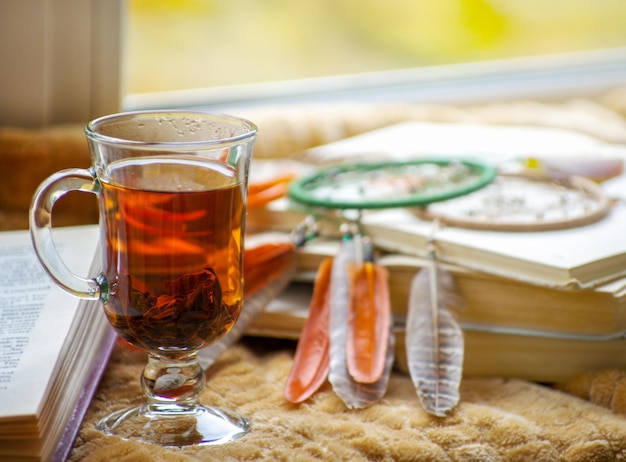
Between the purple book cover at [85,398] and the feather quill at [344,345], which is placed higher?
the feather quill at [344,345]

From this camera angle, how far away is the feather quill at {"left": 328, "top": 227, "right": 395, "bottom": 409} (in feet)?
2.25

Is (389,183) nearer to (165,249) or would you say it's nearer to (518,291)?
(518,291)

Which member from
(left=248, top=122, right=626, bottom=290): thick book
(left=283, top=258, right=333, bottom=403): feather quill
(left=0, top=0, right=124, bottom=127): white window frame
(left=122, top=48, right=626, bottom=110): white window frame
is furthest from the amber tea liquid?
(left=122, top=48, right=626, bottom=110): white window frame

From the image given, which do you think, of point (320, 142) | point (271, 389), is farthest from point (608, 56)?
point (271, 389)

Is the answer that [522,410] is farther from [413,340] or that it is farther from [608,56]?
[608,56]

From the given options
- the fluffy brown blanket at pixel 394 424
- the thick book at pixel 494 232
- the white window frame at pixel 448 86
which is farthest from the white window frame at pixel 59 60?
the fluffy brown blanket at pixel 394 424

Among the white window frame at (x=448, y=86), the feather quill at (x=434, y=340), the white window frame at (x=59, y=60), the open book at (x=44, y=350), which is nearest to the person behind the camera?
the open book at (x=44, y=350)

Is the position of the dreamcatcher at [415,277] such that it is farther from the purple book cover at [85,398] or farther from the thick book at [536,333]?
the purple book cover at [85,398]

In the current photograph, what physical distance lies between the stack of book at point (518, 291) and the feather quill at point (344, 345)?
3 centimetres

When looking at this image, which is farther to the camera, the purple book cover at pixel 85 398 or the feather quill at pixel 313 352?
the feather quill at pixel 313 352

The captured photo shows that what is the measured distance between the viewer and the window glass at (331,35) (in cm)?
173

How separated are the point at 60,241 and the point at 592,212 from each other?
538 mm

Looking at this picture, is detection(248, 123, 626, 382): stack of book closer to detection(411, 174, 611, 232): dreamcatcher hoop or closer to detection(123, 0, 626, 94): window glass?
detection(411, 174, 611, 232): dreamcatcher hoop

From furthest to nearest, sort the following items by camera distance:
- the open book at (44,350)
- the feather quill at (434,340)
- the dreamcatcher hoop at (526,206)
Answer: the dreamcatcher hoop at (526,206) → the feather quill at (434,340) → the open book at (44,350)
